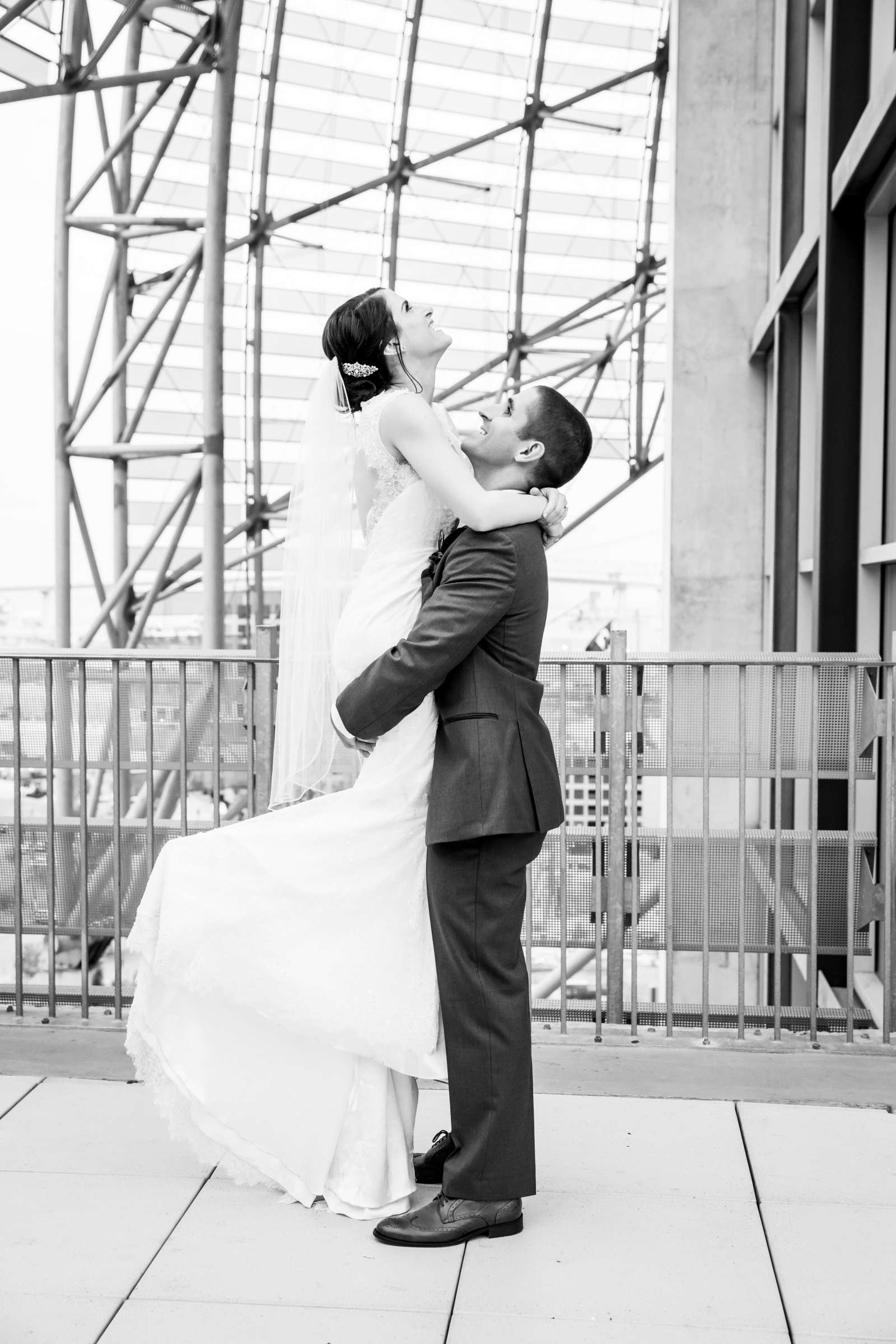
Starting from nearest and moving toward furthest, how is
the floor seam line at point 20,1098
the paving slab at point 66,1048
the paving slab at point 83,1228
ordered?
the paving slab at point 83,1228 < the floor seam line at point 20,1098 < the paving slab at point 66,1048

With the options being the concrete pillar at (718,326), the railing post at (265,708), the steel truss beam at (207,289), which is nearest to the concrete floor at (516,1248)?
the railing post at (265,708)

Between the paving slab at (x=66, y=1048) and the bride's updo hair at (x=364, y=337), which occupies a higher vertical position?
the bride's updo hair at (x=364, y=337)

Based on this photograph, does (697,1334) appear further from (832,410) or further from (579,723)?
(832,410)

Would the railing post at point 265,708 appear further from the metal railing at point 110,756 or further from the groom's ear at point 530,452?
the groom's ear at point 530,452

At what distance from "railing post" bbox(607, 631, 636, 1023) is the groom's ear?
1397 millimetres

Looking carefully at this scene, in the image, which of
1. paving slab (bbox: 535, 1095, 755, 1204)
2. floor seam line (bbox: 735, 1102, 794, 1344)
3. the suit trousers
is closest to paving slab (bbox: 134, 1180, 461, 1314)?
the suit trousers

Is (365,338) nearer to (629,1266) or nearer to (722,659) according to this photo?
(722,659)

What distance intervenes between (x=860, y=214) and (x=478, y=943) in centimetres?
414

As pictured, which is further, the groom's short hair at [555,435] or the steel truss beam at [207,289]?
the steel truss beam at [207,289]

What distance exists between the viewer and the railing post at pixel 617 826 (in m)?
3.96

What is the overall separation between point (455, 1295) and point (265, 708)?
80.1 inches

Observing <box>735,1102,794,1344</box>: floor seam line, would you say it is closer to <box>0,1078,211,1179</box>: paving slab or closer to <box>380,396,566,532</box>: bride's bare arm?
<box>0,1078,211,1179</box>: paving slab

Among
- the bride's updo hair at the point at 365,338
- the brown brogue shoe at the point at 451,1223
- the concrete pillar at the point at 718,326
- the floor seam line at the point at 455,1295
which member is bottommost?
the floor seam line at the point at 455,1295

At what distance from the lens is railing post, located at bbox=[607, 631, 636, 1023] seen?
3.96m
